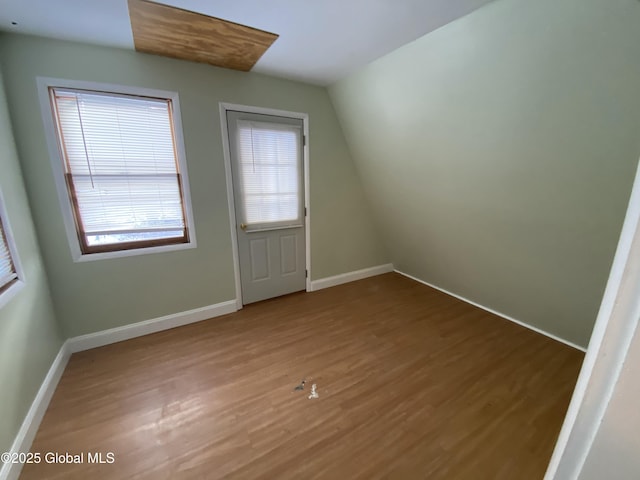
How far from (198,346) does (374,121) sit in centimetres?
273

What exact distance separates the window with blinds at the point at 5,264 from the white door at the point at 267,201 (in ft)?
5.19

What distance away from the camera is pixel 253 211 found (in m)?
2.83

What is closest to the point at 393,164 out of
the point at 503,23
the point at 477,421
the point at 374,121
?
the point at 374,121

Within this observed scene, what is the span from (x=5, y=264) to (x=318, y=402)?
6.92 ft

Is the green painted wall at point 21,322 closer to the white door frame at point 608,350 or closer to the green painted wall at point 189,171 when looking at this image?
the green painted wall at point 189,171

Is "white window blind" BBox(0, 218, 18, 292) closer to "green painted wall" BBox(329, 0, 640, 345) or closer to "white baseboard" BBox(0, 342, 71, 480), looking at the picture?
"white baseboard" BBox(0, 342, 71, 480)

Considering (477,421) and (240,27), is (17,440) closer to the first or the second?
(477,421)

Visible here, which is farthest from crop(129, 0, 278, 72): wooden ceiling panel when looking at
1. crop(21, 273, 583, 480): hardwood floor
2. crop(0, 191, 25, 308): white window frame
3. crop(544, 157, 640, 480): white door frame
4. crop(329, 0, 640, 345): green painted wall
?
crop(21, 273, 583, 480): hardwood floor

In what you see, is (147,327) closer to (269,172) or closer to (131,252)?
(131,252)

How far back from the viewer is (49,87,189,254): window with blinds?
1.99 metres

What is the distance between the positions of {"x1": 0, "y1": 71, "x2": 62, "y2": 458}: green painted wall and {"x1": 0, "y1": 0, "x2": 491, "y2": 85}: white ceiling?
56cm

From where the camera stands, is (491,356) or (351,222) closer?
(491,356)

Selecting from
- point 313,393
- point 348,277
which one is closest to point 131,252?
point 313,393

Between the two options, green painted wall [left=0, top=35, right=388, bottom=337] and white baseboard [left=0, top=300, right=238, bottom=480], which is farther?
green painted wall [left=0, top=35, right=388, bottom=337]
